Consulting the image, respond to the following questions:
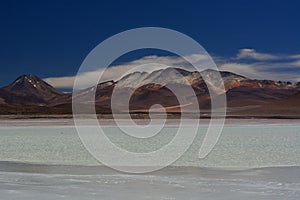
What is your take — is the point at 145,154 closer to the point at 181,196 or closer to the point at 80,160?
the point at 80,160

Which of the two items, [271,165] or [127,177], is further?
[271,165]

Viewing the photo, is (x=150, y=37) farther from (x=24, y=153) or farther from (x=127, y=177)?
(x=127, y=177)

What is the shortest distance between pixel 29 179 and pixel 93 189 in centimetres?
174

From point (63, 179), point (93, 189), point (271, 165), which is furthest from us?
point (271, 165)

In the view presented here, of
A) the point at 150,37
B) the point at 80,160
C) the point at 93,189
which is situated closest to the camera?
the point at 93,189

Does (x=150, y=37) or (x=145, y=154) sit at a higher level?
(x=150, y=37)

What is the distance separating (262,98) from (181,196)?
598 ft

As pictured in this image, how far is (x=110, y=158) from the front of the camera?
12969mm

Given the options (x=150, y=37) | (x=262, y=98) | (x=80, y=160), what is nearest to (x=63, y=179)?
(x=80, y=160)

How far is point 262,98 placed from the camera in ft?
606

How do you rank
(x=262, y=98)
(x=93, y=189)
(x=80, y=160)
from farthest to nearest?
(x=262, y=98) < (x=80, y=160) < (x=93, y=189)

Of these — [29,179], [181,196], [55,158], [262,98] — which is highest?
[262,98]

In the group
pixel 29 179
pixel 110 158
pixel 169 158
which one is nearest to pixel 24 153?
pixel 110 158

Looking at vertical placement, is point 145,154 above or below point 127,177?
above
